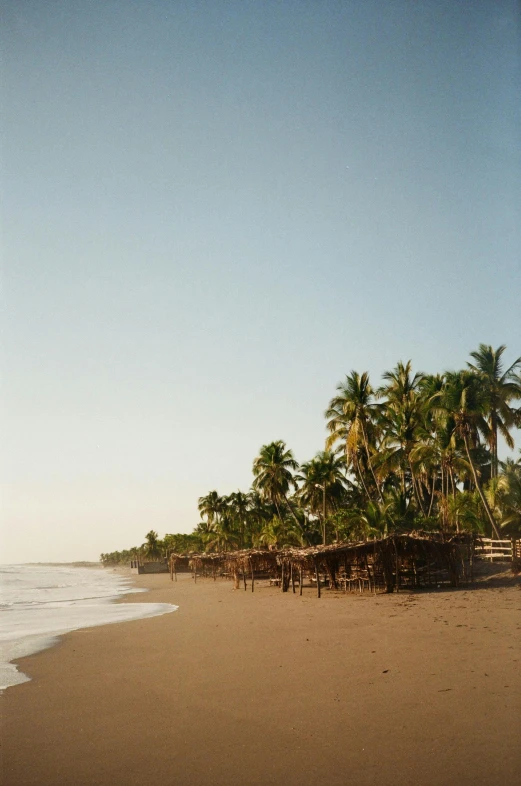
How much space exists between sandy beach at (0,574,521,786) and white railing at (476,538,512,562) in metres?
14.2

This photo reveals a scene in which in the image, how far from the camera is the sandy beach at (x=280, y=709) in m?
5.51

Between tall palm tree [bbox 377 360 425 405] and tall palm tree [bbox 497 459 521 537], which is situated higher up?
tall palm tree [bbox 377 360 425 405]

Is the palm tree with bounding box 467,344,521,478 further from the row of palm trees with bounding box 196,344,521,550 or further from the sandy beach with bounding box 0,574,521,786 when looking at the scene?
the sandy beach with bounding box 0,574,521,786

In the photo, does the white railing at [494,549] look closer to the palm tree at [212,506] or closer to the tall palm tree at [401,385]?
the tall palm tree at [401,385]

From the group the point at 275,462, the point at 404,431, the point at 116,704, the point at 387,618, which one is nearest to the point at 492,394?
the point at 404,431

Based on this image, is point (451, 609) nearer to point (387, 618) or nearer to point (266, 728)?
point (387, 618)

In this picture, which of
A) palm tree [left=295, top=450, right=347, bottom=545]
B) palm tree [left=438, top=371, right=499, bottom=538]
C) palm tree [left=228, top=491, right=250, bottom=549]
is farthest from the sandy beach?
palm tree [left=228, top=491, right=250, bottom=549]

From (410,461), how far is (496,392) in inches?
263

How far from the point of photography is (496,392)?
33.9m

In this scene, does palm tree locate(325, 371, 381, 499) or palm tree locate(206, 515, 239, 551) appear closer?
palm tree locate(325, 371, 381, 499)

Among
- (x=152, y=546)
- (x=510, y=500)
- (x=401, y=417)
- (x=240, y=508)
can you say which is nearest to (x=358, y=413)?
(x=401, y=417)

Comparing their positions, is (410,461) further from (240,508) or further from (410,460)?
(240,508)

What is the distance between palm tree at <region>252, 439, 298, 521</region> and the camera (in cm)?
4659

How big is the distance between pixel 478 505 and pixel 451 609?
16.3 meters
